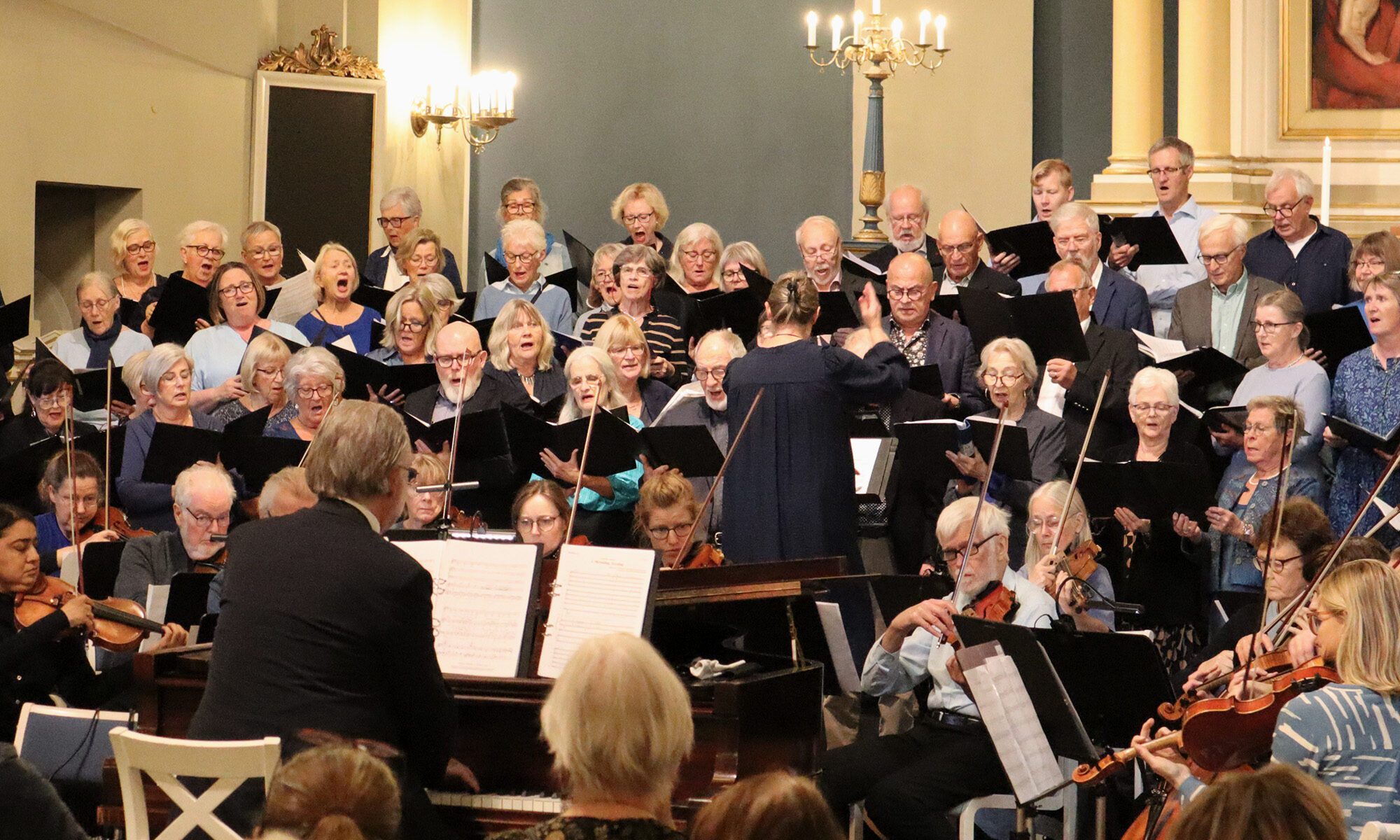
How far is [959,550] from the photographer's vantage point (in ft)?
14.9

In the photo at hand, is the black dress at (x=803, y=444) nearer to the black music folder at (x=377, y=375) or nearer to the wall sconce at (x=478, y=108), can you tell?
the black music folder at (x=377, y=375)

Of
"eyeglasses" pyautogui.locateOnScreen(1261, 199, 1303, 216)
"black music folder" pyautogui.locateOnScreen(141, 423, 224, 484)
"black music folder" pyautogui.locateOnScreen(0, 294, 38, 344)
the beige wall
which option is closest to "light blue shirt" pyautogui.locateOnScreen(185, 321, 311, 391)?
"black music folder" pyautogui.locateOnScreen(0, 294, 38, 344)

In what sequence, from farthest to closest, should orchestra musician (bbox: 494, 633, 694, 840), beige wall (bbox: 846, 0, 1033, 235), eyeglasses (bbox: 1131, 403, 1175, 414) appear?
beige wall (bbox: 846, 0, 1033, 235)
eyeglasses (bbox: 1131, 403, 1175, 414)
orchestra musician (bbox: 494, 633, 694, 840)

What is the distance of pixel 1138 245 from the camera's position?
6.54 meters

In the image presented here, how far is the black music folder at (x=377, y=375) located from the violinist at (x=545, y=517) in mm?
1147

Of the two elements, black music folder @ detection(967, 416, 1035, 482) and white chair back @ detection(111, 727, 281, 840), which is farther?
black music folder @ detection(967, 416, 1035, 482)

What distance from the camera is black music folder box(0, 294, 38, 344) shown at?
611 centimetres

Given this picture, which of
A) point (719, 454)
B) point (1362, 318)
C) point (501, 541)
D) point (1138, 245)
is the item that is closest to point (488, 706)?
point (501, 541)

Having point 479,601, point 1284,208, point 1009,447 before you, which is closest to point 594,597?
point 479,601

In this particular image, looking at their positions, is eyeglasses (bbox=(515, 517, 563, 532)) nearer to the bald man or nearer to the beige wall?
the bald man

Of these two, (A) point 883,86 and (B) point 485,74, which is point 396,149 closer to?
(B) point 485,74

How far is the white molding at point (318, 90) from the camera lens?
9547 millimetres

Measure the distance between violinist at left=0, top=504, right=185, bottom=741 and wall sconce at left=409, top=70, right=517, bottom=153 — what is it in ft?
20.6

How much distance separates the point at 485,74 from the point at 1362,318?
5988 millimetres
